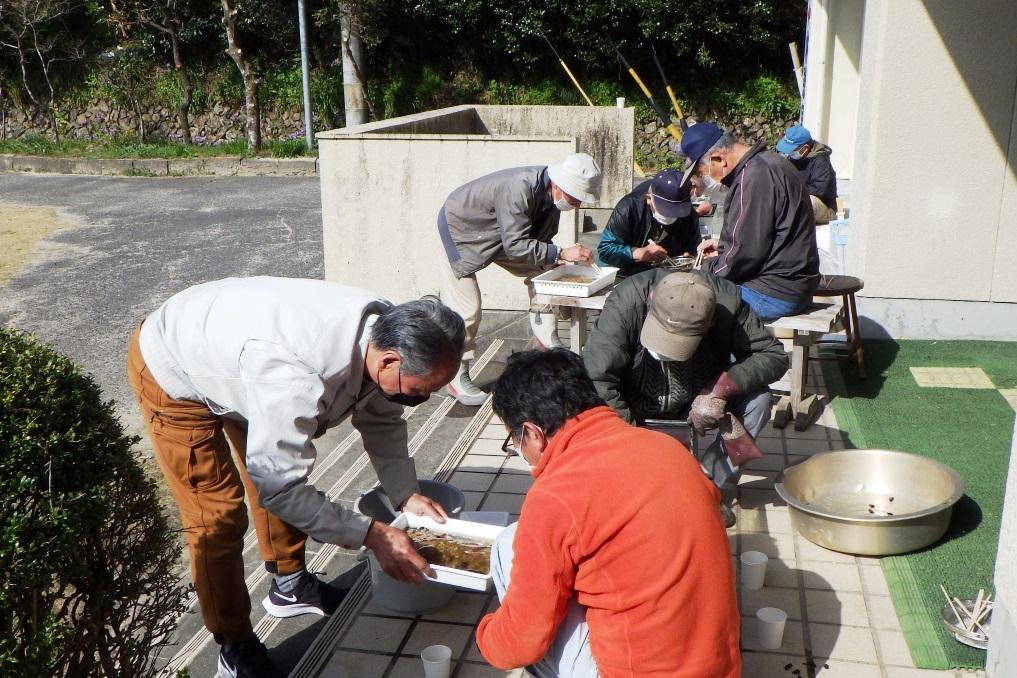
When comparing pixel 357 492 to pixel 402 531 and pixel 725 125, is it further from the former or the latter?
pixel 725 125

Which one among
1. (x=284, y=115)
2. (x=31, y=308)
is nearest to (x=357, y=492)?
(x=31, y=308)

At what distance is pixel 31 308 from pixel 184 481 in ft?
21.1

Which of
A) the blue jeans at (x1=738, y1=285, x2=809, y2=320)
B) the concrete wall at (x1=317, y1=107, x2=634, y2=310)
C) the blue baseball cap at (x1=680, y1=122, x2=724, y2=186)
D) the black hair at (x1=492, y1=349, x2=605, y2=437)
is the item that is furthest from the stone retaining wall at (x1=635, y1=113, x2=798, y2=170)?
the black hair at (x1=492, y1=349, x2=605, y2=437)

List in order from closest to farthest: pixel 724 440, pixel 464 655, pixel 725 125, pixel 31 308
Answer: pixel 464 655 → pixel 724 440 → pixel 31 308 → pixel 725 125

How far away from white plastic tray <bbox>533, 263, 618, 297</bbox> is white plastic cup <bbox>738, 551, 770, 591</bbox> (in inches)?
84.1

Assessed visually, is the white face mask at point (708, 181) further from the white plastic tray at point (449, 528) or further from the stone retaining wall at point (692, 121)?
the stone retaining wall at point (692, 121)

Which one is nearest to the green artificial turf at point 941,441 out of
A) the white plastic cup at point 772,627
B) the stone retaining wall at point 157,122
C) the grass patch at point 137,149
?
the white plastic cup at point 772,627

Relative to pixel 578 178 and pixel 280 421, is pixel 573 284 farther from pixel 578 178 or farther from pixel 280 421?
pixel 280 421

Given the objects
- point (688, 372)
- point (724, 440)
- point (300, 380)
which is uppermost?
point (300, 380)

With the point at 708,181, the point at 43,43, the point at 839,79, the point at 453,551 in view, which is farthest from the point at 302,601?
the point at 43,43

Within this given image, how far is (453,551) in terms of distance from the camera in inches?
124

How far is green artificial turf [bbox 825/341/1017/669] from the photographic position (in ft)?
11.1

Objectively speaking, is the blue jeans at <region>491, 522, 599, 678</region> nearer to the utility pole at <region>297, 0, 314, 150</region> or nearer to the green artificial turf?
the green artificial turf

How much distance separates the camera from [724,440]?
13.0ft
